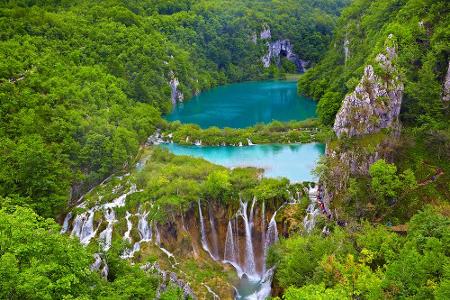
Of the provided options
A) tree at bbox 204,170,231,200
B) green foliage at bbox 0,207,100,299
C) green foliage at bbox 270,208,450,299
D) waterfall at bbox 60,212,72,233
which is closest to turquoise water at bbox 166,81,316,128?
tree at bbox 204,170,231,200

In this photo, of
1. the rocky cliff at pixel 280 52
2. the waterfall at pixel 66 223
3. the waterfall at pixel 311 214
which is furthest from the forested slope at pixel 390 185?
the rocky cliff at pixel 280 52

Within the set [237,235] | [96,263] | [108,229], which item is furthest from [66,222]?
[96,263]

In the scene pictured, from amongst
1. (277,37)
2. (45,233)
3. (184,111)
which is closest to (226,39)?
(277,37)

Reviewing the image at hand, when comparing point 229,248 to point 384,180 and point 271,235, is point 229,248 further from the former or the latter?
point 384,180

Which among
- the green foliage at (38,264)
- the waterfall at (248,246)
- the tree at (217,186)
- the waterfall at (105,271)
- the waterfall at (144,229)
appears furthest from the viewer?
the tree at (217,186)

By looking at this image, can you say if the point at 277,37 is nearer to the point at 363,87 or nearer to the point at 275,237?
the point at 363,87

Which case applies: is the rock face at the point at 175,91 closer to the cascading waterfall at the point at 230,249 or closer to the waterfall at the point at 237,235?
the waterfall at the point at 237,235

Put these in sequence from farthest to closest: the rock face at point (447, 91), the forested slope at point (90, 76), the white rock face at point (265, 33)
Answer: the white rock face at point (265, 33) < the rock face at point (447, 91) < the forested slope at point (90, 76)

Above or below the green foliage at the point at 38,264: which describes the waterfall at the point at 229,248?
below
